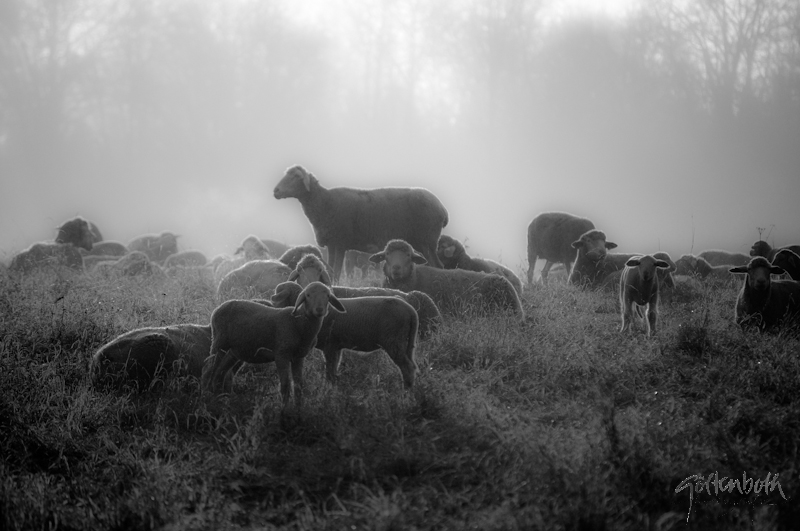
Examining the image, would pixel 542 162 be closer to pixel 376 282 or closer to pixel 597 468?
pixel 376 282

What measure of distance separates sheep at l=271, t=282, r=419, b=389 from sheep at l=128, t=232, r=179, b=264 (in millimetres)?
14851

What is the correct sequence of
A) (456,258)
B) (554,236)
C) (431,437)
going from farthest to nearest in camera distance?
1. (554,236)
2. (456,258)
3. (431,437)

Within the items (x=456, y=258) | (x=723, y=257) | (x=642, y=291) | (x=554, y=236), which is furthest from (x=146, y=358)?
(x=723, y=257)

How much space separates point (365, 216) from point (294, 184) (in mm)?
1452

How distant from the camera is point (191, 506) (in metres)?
5.52

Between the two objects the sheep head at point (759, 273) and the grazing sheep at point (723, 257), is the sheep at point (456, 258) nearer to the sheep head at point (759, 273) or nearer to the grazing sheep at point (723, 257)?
the sheep head at point (759, 273)

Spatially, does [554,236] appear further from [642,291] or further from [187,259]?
[187,259]

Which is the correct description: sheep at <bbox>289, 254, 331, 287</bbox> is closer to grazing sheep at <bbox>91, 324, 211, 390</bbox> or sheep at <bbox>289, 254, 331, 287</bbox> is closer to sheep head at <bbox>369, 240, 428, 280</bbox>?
sheep head at <bbox>369, 240, 428, 280</bbox>

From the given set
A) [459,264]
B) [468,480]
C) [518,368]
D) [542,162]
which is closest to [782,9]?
[542,162]

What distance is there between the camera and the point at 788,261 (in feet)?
46.1

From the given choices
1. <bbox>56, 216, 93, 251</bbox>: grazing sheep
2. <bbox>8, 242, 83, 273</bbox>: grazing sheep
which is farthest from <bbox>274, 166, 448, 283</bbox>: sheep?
<bbox>56, 216, 93, 251</bbox>: grazing sheep

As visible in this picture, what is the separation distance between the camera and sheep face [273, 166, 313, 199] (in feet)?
47.0

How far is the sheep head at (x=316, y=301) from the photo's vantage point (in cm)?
711

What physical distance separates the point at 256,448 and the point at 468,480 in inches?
67.9
